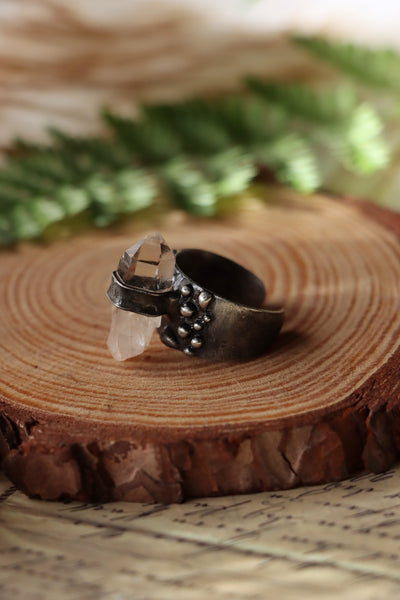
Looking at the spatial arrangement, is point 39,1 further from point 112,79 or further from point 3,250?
point 3,250

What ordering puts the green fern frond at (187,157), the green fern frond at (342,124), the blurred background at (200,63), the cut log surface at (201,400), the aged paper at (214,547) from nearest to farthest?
the aged paper at (214,547) → the cut log surface at (201,400) → the green fern frond at (187,157) → the green fern frond at (342,124) → the blurred background at (200,63)

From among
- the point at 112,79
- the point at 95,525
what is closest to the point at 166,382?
the point at 95,525

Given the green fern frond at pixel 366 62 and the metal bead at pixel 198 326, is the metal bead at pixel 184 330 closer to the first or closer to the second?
the metal bead at pixel 198 326

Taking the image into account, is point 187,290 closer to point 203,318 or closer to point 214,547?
point 203,318

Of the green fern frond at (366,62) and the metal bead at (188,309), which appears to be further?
the green fern frond at (366,62)

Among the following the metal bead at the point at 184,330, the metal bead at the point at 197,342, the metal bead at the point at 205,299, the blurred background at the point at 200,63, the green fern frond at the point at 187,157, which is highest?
the blurred background at the point at 200,63

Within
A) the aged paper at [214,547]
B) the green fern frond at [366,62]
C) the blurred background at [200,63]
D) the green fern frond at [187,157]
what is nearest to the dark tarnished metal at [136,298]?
the aged paper at [214,547]
